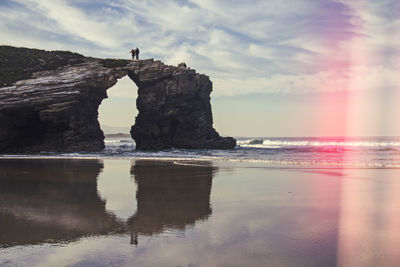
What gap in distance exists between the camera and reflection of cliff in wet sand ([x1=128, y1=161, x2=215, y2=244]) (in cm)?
778

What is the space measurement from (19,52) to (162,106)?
26.0m

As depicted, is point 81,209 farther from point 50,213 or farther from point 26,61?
point 26,61

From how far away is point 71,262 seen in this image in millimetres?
5375

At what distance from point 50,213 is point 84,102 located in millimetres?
37611

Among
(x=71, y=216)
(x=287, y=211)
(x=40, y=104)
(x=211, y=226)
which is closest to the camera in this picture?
(x=211, y=226)

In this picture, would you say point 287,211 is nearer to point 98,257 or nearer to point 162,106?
point 98,257

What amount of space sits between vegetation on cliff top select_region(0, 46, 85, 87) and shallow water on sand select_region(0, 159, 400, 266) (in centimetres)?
3813

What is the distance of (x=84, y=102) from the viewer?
4441cm

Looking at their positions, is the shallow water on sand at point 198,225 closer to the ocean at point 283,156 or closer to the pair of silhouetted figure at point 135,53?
the ocean at point 283,156

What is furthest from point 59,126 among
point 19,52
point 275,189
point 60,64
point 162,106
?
point 275,189

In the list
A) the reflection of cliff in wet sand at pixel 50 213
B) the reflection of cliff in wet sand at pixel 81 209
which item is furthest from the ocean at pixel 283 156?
the reflection of cliff in wet sand at pixel 50 213

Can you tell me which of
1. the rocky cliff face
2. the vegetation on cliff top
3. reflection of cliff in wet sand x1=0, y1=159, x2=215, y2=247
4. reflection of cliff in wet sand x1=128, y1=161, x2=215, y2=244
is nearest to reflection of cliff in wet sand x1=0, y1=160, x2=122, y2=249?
reflection of cliff in wet sand x1=0, y1=159, x2=215, y2=247

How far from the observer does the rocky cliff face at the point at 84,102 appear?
135ft

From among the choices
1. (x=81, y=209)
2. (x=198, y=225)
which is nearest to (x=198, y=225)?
(x=198, y=225)
